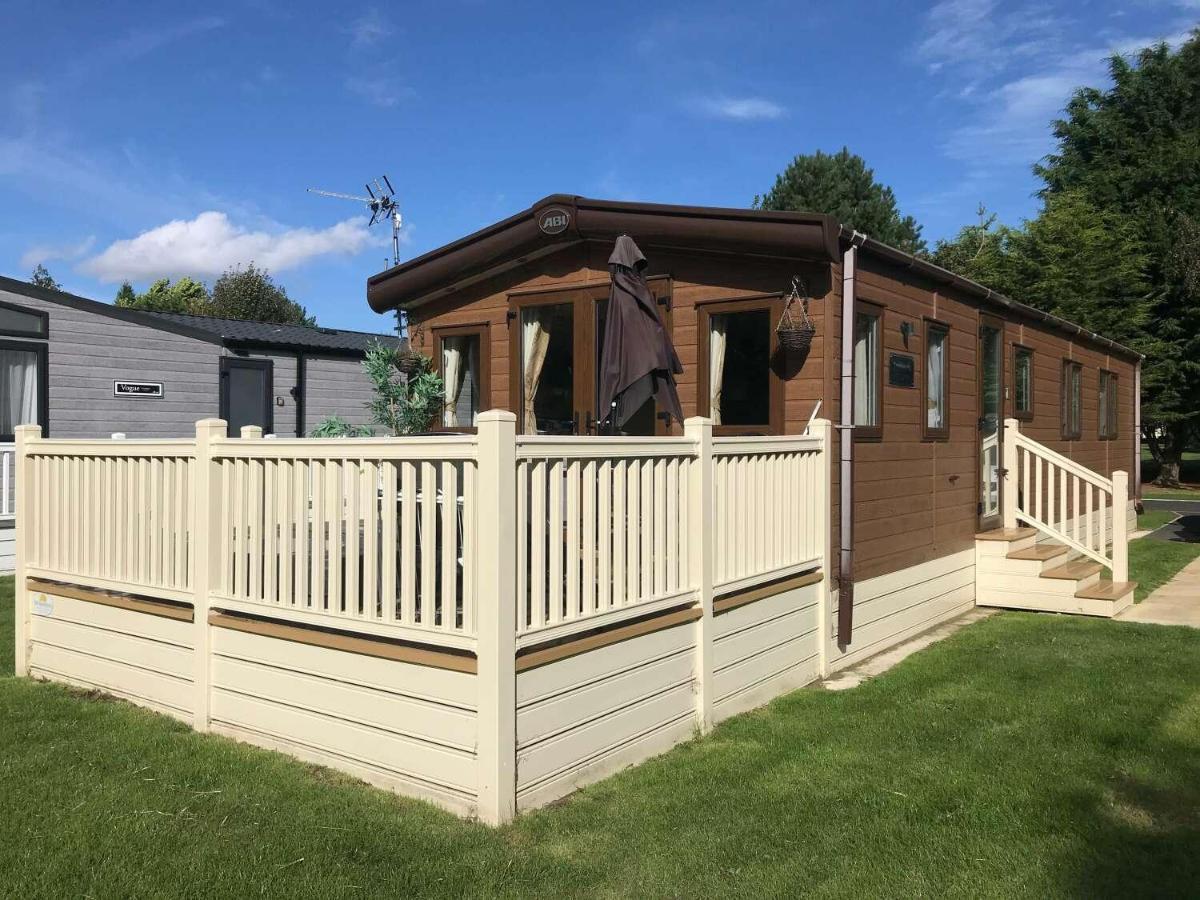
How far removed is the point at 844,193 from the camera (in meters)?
29.9

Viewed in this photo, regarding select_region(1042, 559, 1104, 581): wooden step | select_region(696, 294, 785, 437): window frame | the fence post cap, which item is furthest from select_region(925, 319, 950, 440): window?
the fence post cap

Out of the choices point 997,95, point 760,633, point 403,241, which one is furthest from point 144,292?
point 760,633

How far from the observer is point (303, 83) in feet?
48.8

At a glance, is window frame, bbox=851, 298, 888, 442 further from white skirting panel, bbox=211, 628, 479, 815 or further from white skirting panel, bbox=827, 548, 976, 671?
white skirting panel, bbox=211, 628, 479, 815

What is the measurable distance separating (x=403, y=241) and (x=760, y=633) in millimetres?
12742

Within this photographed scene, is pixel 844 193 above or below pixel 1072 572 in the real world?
above

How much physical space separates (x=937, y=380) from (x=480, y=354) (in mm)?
3704

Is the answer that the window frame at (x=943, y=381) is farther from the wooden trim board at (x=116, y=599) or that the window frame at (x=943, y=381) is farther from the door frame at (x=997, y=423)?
the wooden trim board at (x=116, y=599)

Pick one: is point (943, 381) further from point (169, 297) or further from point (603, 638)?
point (169, 297)

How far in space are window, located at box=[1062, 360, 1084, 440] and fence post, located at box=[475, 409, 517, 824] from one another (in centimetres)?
937

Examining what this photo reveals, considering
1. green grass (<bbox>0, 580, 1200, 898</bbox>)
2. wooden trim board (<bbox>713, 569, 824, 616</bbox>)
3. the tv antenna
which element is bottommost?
green grass (<bbox>0, 580, 1200, 898</bbox>)

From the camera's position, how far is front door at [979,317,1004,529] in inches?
328

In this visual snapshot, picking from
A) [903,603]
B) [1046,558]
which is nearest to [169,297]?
[1046,558]

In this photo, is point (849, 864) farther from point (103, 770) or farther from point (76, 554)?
point (76, 554)
